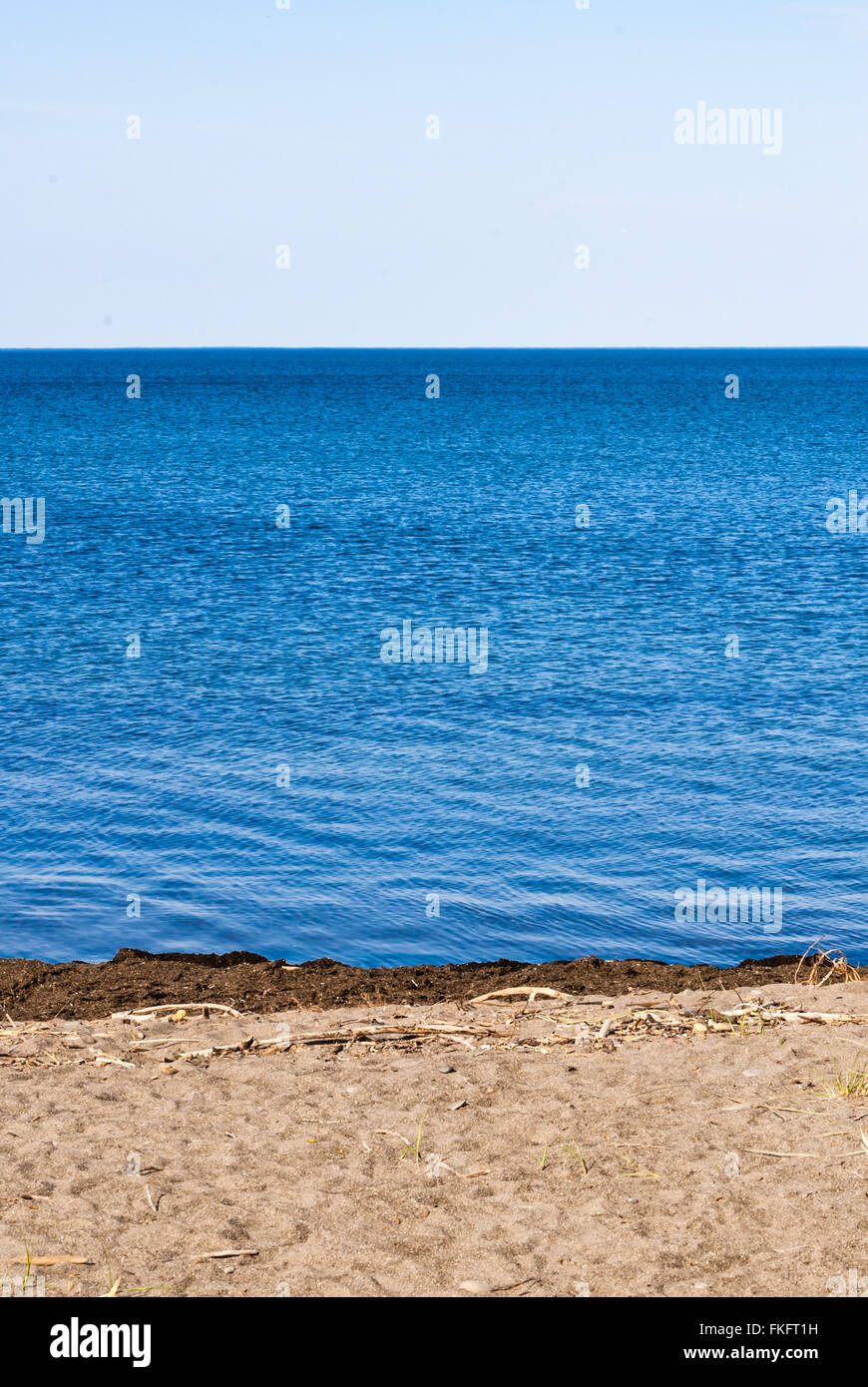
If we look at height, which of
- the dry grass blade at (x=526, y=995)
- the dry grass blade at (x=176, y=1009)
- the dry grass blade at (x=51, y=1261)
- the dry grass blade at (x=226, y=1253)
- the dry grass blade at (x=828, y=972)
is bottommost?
the dry grass blade at (x=828, y=972)

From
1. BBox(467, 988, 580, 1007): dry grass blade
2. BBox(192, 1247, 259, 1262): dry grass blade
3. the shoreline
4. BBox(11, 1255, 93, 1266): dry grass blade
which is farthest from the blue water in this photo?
BBox(11, 1255, 93, 1266): dry grass blade

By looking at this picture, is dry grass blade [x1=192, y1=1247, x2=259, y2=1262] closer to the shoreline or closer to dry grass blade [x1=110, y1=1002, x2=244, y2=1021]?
dry grass blade [x1=110, y1=1002, x2=244, y2=1021]

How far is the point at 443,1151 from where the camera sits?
7.62 m

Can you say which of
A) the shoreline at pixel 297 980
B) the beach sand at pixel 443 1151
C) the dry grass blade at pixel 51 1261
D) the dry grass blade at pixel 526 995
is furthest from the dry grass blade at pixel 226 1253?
the dry grass blade at pixel 526 995

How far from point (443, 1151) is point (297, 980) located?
3.91 m

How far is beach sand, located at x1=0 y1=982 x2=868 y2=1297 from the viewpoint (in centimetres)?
622

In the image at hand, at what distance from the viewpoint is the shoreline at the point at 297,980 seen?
10672 mm

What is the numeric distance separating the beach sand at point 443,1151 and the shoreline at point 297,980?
44 centimetres

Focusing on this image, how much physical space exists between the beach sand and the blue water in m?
3.82

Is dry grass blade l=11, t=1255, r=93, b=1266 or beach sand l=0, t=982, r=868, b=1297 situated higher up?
dry grass blade l=11, t=1255, r=93, b=1266

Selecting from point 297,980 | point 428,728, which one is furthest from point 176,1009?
point 428,728

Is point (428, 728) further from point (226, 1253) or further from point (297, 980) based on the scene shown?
point (226, 1253)

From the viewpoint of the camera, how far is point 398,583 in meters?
34.8

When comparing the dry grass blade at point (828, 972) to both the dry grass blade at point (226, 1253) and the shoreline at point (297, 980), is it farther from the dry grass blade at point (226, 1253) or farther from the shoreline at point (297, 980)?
the dry grass blade at point (226, 1253)
